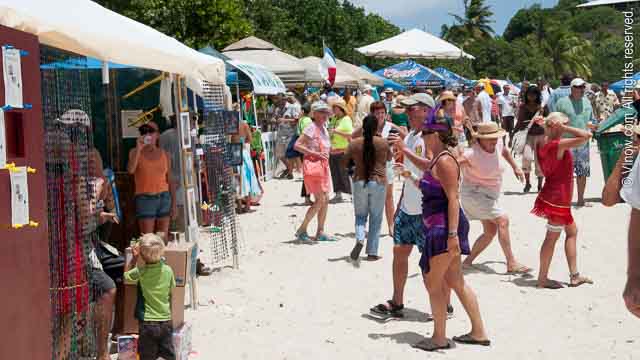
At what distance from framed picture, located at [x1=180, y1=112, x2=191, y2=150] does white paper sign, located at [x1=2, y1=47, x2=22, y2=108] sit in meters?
3.51

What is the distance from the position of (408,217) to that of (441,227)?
948 millimetres

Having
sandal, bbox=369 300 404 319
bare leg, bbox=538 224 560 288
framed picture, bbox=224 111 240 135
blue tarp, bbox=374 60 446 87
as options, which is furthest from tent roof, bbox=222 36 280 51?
sandal, bbox=369 300 404 319

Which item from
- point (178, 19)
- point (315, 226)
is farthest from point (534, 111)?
point (178, 19)

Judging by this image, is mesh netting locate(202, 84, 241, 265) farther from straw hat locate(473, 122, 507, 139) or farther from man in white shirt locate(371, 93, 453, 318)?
straw hat locate(473, 122, 507, 139)

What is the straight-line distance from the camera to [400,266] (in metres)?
6.95

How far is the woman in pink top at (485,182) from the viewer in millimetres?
8188

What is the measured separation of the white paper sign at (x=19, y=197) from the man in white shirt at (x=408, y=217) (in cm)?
328

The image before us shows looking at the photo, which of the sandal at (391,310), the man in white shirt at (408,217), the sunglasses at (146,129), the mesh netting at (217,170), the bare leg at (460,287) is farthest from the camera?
the mesh netting at (217,170)

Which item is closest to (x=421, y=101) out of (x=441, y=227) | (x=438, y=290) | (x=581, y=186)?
(x=441, y=227)

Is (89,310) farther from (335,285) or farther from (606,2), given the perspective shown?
(606,2)

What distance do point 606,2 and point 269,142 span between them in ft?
36.8

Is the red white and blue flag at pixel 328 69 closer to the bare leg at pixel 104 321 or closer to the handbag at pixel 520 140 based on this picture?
the handbag at pixel 520 140

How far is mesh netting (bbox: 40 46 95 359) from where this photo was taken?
4762mm

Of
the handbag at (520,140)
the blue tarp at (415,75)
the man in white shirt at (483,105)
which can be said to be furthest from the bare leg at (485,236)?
the blue tarp at (415,75)
